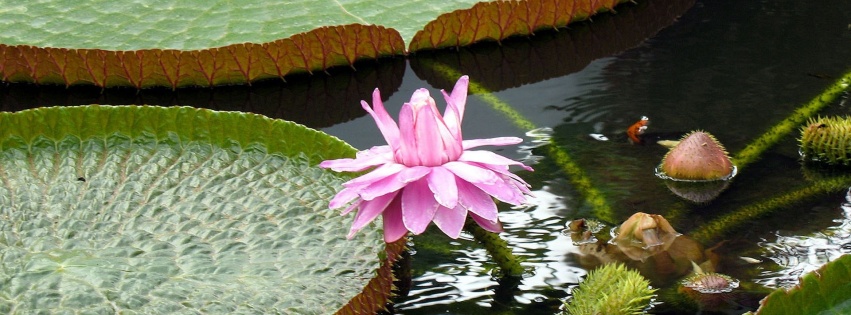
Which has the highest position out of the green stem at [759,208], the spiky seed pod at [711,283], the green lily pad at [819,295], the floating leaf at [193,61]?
the floating leaf at [193,61]

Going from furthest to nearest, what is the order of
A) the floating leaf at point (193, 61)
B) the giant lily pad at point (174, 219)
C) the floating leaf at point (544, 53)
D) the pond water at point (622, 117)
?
1. the floating leaf at point (544, 53)
2. the floating leaf at point (193, 61)
3. the pond water at point (622, 117)
4. the giant lily pad at point (174, 219)

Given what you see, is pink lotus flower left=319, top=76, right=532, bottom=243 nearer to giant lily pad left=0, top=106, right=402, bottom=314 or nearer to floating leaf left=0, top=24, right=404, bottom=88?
giant lily pad left=0, top=106, right=402, bottom=314

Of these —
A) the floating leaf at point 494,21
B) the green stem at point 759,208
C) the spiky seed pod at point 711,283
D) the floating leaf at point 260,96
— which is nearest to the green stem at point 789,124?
the green stem at point 759,208

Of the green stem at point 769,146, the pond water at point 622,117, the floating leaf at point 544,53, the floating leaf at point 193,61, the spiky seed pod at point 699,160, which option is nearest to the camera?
the pond water at point 622,117

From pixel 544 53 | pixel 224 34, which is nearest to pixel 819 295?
pixel 544 53

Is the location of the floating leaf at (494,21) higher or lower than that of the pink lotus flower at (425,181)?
higher

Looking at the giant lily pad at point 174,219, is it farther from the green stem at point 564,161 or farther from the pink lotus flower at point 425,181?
the green stem at point 564,161

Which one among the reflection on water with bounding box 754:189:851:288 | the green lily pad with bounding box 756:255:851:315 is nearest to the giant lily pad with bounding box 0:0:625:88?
the reflection on water with bounding box 754:189:851:288
